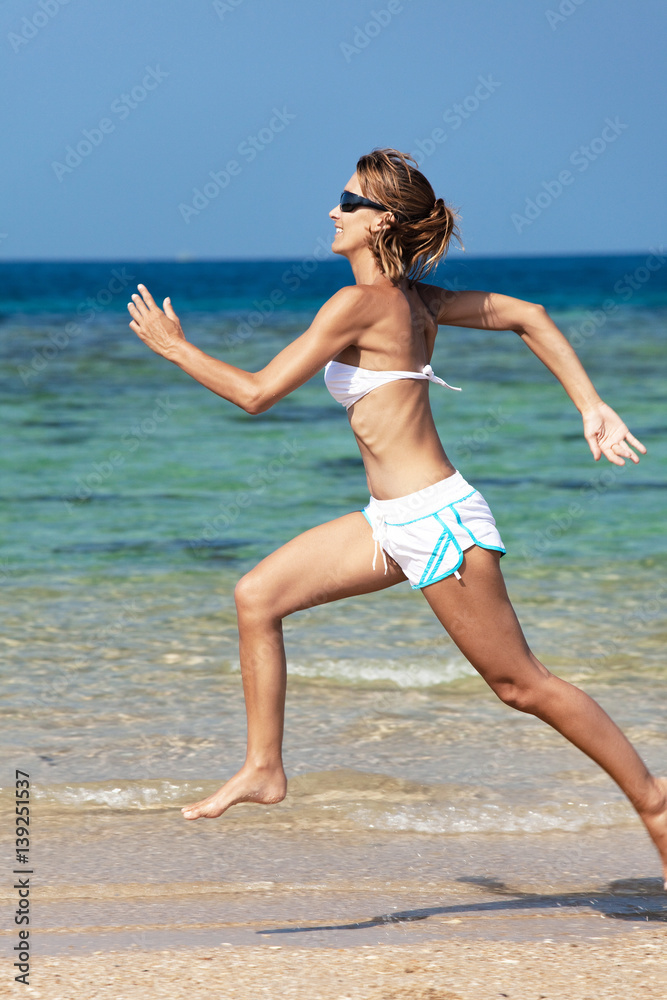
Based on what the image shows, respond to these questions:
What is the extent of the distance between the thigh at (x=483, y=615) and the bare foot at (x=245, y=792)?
0.68 metres

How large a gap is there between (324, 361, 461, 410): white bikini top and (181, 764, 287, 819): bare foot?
107cm

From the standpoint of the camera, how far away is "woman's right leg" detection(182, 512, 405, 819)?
3283 mm

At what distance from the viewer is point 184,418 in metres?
15.7

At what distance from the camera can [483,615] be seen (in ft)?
10.3

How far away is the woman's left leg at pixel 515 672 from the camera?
124 inches

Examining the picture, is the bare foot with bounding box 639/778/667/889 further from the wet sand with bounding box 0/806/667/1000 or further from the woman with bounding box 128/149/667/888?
the wet sand with bounding box 0/806/667/1000

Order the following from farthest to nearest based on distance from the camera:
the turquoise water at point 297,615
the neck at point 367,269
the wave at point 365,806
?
the turquoise water at point 297,615, the wave at point 365,806, the neck at point 367,269

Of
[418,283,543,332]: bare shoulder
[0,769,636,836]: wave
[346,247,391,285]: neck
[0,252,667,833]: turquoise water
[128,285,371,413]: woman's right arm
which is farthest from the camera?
[0,252,667,833]: turquoise water

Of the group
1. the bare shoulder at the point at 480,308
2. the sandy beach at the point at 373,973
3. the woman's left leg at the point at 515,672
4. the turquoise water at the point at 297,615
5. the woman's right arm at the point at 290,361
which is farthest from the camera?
the turquoise water at the point at 297,615

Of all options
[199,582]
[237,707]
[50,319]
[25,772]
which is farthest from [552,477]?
[50,319]

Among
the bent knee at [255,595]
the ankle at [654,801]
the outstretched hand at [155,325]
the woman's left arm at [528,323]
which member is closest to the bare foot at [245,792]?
the bent knee at [255,595]

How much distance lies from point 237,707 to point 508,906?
83.0 inches

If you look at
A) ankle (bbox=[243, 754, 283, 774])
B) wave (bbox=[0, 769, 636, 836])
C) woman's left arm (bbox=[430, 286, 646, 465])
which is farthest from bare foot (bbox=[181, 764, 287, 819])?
woman's left arm (bbox=[430, 286, 646, 465])

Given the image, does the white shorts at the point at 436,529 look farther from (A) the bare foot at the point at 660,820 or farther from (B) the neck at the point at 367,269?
(A) the bare foot at the point at 660,820
